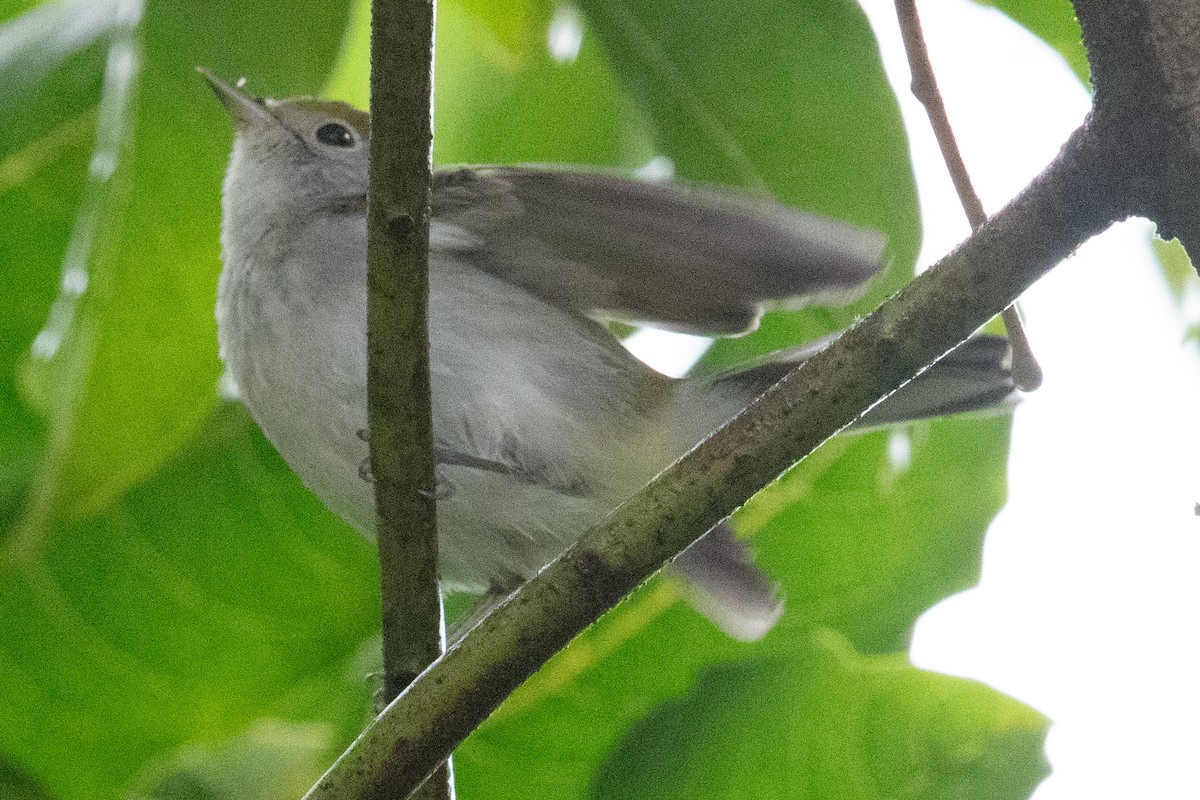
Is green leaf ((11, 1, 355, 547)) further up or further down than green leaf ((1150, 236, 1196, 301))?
further down

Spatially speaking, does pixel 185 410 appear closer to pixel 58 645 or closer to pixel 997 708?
pixel 58 645

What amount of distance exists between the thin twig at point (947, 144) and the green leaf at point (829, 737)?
479mm

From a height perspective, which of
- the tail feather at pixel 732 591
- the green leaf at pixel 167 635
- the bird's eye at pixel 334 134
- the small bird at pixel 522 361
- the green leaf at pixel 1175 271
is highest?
the bird's eye at pixel 334 134

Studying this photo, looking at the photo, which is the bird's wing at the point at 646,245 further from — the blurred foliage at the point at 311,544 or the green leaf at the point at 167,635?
the green leaf at the point at 167,635

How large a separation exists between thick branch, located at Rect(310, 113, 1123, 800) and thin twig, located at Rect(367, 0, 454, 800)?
0.81ft

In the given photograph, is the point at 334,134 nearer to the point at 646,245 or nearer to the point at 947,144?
the point at 646,245

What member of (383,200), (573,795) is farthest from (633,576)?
(573,795)

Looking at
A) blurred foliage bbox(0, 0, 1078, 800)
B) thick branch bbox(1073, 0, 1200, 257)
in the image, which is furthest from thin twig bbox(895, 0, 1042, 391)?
thick branch bbox(1073, 0, 1200, 257)

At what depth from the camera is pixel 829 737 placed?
1.94 m

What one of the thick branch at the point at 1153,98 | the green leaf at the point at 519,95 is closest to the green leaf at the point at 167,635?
the green leaf at the point at 519,95

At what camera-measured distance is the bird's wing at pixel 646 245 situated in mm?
1849

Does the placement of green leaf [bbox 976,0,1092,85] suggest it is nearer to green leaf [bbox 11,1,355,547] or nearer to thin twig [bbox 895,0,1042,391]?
thin twig [bbox 895,0,1042,391]

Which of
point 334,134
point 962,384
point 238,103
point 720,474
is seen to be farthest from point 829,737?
point 334,134

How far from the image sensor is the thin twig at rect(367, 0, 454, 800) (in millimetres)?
1356
